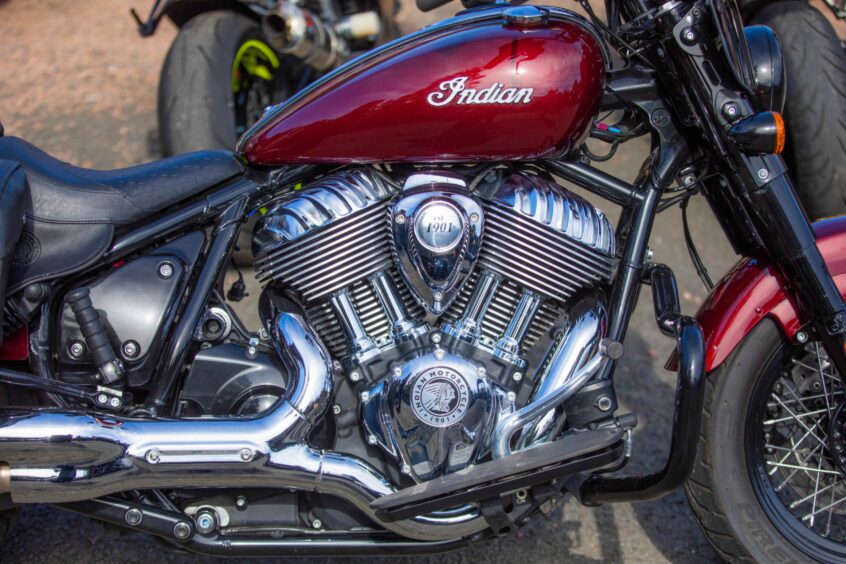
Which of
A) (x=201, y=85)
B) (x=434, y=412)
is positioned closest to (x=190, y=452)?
(x=434, y=412)

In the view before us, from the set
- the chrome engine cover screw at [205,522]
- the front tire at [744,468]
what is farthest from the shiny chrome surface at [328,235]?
the front tire at [744,468]

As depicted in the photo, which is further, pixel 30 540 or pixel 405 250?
pixel 30 540

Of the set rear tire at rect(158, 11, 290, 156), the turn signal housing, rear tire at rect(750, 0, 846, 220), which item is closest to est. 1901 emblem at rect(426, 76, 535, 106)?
the turn signal housing

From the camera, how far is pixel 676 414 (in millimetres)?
2082

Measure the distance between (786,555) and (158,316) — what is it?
73.5 inches

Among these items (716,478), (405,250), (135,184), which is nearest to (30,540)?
(135,184)

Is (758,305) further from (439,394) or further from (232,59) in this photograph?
(232,59)

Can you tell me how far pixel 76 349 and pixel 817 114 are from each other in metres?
3.41

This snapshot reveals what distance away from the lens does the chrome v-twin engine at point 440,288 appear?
213 cm

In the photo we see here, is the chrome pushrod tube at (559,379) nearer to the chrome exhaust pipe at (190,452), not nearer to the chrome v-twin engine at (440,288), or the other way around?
the chrome v-twin engine at (440,288)

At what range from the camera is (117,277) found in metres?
2.21

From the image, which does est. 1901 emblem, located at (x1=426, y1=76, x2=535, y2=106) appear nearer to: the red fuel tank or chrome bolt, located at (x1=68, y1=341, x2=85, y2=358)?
the red fuel tank

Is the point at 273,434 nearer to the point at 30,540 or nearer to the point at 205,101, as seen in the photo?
the point at 30,540

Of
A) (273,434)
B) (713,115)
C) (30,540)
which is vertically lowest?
(30,540)
